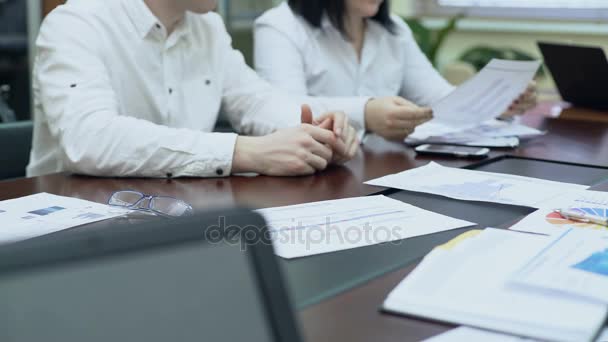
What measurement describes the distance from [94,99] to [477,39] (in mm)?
2947

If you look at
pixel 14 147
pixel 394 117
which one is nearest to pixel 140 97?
pixel 14 147

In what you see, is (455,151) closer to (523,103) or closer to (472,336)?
(523,103)

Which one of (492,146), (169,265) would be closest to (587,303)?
(169,265)

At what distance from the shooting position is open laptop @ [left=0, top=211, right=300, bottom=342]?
1.26ft

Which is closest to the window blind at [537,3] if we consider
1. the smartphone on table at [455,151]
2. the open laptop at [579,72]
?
the open laptop at [579,72]

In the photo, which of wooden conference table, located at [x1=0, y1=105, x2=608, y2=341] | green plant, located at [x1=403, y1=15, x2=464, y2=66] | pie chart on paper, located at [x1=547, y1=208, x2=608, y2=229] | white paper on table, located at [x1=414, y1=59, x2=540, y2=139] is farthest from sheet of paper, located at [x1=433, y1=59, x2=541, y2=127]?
green plant, located at [x1=403, y1=15, x2=464, y2=66]

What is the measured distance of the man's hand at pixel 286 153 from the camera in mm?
1247

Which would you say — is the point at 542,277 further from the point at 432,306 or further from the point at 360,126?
the point at 360,126

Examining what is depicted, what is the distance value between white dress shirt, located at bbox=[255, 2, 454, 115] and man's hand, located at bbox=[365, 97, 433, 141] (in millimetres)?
278

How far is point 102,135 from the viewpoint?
1.25 meters

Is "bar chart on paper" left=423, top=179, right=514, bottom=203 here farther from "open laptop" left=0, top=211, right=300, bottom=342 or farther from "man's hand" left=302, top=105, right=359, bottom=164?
"open laptop" left=0, top=211, right=300, bottom=342

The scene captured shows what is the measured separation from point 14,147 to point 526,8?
294cm

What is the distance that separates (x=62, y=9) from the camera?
55.0 inches

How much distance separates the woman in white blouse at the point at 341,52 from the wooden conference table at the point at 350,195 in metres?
0.31
